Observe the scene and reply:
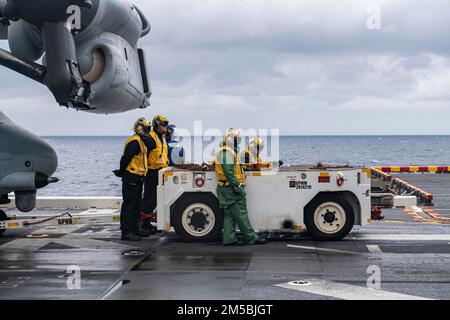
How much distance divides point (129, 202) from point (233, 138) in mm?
2273

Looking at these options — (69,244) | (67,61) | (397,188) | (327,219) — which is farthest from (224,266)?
(397,188)

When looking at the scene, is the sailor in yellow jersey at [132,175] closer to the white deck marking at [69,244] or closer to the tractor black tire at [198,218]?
the white deck marking at [69,244]

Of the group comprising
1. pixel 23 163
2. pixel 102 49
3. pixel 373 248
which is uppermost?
pixel 102 49

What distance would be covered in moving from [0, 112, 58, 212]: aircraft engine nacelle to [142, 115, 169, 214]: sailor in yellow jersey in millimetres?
1799

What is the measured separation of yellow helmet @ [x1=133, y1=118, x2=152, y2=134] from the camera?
14961mm

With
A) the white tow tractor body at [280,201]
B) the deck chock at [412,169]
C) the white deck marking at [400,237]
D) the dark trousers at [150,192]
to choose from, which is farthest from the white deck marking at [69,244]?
the deck chock at [412,169]

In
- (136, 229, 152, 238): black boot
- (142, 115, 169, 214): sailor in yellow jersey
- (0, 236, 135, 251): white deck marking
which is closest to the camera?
(0, 236, 135, 251): white deck marking

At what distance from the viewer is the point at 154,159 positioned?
15.5 metres

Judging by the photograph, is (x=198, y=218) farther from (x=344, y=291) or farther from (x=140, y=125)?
(x=344, y=291)

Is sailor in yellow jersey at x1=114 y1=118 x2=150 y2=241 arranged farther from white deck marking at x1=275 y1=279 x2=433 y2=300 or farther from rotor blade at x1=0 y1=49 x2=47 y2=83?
white deck marking at x1=275 y1=279 x2=433 y2=300

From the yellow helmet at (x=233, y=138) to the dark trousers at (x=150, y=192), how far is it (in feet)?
6.31

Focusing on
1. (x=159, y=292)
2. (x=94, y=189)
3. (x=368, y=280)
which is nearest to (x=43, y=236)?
(x=159, y=292)

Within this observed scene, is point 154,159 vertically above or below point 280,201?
above

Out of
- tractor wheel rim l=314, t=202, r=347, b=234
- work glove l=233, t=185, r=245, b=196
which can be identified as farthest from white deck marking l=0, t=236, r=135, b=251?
tractor wheel rim l=314, t=202, r=347, b=234
